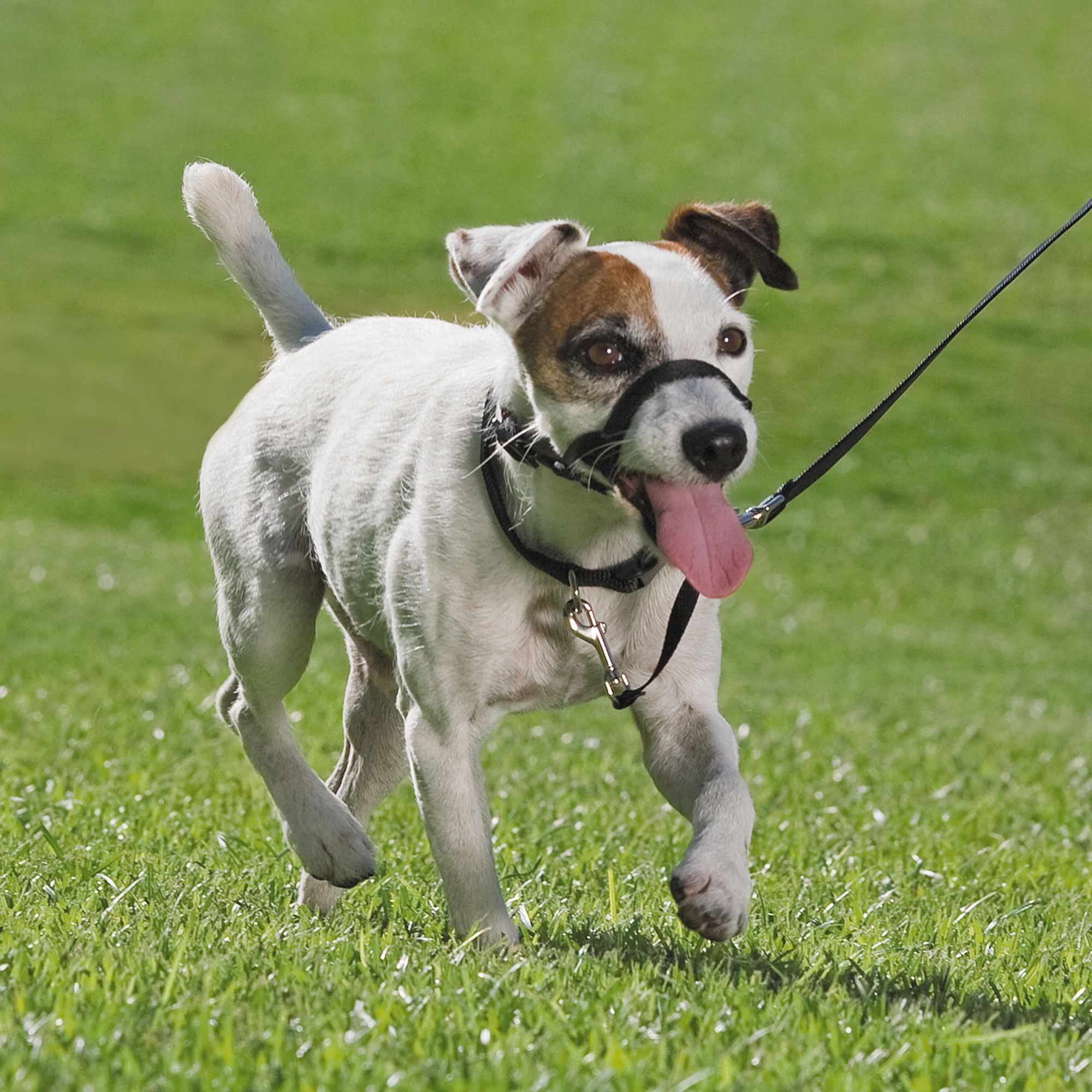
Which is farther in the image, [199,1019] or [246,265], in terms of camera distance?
[246,265]

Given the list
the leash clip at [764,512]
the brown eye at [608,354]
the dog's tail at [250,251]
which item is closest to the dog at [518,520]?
the brown eye at [608,354]

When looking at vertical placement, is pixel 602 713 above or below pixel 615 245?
below

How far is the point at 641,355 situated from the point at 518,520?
52 cm

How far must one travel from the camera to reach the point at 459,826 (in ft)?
13.7

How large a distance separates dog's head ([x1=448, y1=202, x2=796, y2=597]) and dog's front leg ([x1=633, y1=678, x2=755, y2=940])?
52 centimetres

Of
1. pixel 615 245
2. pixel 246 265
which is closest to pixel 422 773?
pixel 615 245

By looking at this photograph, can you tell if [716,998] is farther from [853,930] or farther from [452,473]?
[452,473]

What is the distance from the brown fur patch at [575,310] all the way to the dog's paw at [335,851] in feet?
4.85

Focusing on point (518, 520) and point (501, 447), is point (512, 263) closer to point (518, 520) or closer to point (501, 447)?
point (501, 447)

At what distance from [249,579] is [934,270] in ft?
76.4

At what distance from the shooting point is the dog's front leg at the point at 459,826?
4.18 meters

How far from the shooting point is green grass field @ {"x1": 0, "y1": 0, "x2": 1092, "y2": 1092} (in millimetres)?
3484

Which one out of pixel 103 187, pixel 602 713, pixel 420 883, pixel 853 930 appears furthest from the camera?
pixel 103 187

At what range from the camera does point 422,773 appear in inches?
166
